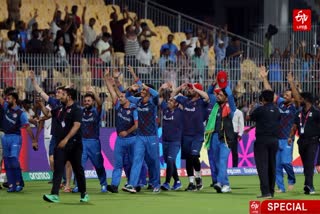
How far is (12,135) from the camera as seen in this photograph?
2486cm

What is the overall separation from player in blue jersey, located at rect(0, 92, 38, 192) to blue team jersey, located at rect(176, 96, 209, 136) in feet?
11.6

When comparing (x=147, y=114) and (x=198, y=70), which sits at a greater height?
(x=198, y=70)

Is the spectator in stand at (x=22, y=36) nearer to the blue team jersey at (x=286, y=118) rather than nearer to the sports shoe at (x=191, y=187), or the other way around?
the sports shoe at (x=191, y=187)

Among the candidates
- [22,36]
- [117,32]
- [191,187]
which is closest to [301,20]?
[117,32]

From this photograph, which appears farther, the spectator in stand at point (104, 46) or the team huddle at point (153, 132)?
the spectator in stand at point (104, 46)

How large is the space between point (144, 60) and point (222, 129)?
10.3m

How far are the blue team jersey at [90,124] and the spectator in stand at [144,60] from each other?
7497 mm

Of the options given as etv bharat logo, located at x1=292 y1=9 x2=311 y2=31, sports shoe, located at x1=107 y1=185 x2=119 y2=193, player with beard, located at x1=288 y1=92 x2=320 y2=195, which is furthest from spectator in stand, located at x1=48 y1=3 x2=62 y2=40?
player with beard, located at x1=288 y1=92 x2=320 y2=195

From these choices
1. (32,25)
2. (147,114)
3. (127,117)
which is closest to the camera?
(127,117)

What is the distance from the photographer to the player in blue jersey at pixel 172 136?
2578cm

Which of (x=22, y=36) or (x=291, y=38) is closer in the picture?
(x=22, y=36)

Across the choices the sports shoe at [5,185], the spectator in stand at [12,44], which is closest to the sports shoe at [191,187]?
the sports shoe at [5,185]

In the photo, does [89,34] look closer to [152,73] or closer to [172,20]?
[152,73]

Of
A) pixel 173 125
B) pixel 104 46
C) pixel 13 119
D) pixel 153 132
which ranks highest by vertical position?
pixel 104 46
